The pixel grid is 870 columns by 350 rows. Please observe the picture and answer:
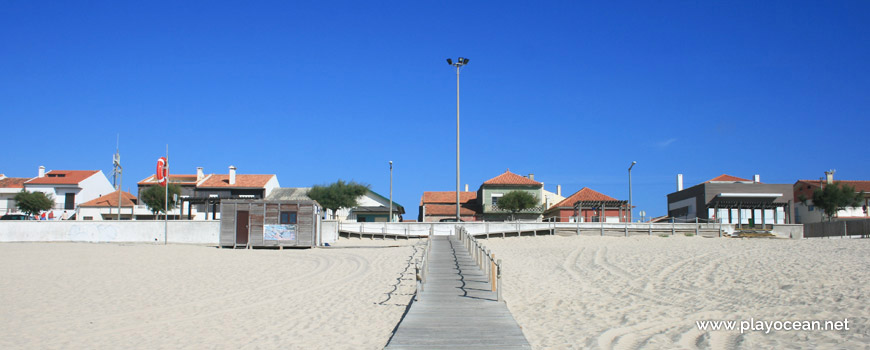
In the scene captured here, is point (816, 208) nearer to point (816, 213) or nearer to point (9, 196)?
point (816, 213)

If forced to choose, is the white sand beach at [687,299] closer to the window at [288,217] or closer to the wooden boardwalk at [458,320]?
the wooden boardwalk at [458,320]

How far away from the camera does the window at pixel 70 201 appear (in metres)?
64.0

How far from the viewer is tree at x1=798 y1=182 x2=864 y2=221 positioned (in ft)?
186

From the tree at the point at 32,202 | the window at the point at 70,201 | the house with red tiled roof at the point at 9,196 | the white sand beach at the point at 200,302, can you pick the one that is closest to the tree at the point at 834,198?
the white sand beach at the point at 200,302

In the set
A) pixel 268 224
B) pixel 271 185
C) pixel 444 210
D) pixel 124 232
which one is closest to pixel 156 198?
pixel 271 185

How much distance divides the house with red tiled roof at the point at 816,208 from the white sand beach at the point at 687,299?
4573 centimetres

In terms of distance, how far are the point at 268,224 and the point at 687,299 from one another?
76.6 feet

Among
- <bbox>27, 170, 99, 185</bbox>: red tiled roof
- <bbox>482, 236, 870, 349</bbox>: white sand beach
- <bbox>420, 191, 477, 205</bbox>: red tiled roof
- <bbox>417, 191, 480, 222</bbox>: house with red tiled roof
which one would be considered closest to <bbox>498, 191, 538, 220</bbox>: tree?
<bbox>417, 191, 480, 222</bbox>: house with red tiled roof

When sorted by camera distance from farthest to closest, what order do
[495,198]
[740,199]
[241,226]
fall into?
1. [495,198]
2. [740,199]
3. [241,226]

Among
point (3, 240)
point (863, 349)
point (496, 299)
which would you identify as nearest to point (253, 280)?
point (496, 299)

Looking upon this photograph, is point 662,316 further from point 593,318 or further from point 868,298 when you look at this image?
point 868,298

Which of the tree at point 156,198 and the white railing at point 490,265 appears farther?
the tree at point 156,198

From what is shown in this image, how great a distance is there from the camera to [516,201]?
195 feet

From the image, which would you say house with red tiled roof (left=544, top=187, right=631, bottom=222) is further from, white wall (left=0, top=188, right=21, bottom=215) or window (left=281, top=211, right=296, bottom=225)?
white wall (left=0, top=188, right=21, bottom=215)
